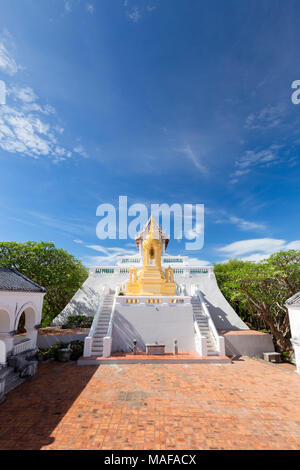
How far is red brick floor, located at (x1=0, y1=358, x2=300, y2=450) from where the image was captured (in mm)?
5543

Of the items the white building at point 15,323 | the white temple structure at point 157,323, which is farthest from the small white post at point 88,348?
the white building at point 15,323

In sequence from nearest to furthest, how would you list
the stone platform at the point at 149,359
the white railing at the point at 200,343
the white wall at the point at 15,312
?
the white wall at the point at 15,312 → the stone platform at the point at 149,359 → the white railing at the point at 200,343

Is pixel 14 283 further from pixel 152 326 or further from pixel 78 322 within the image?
pixel 78 322

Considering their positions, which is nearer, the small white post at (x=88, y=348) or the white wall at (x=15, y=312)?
the white wall at (x=15, y=312)

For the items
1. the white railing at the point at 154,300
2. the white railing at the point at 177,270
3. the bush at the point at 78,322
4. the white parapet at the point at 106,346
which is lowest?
the white parapet at the point at 106,346

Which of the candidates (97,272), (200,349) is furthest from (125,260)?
(200,349)

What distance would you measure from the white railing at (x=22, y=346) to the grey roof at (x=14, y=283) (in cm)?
263

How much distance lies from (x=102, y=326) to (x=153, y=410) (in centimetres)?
818

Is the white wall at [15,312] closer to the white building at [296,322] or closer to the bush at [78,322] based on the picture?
the bush at [78,322]

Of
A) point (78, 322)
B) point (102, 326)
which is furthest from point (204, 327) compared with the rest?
point (78, 322)

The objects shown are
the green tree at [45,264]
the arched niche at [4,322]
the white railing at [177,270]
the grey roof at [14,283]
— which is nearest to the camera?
the grey roof at [14,283]

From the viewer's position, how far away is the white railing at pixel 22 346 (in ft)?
33.2

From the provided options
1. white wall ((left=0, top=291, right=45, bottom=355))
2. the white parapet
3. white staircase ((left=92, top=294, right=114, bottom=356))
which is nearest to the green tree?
white staircase ((left=92, top=294, right=114, bottom=356))

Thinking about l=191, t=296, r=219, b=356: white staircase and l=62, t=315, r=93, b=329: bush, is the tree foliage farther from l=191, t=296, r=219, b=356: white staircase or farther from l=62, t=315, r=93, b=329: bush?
l=62, t=315, r=93, b=329: bush
